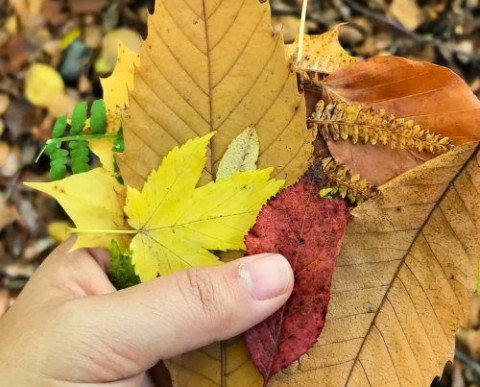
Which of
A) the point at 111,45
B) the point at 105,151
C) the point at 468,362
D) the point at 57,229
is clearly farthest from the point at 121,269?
the point at 468,362

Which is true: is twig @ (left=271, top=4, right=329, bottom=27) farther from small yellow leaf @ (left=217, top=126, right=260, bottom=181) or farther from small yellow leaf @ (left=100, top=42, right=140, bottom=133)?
small yellow leaf @ (left=217, top=126, right=260, bottom=181)

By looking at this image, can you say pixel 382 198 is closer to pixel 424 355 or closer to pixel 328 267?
pixel 328 267

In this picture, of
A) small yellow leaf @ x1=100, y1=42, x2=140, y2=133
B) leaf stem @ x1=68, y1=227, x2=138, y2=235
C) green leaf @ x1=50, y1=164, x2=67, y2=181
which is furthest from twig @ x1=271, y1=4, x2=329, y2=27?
leaf stem @ x1=68, y1=227, x2=138, y2=235

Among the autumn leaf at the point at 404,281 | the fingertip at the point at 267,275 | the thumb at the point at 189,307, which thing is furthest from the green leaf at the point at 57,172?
the autumn leaf at the point at 404,281

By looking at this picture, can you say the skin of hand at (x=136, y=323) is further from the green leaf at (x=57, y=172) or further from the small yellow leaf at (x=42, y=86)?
the small yellow leaf at (x=42, y=86)

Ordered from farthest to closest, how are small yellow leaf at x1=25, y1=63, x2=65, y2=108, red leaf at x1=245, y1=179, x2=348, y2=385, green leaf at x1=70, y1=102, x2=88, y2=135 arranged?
small yellow leaf at x1=25, y1=63, x2=65, y2=108 → green leaf at x1=70, y1=102, x2=88, y2=135 → red leaf at x1=245, y1=179, x2=348, y2=385

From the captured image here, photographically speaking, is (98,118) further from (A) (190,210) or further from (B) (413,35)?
(B) (413,35)

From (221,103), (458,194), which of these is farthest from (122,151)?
(458,194)
